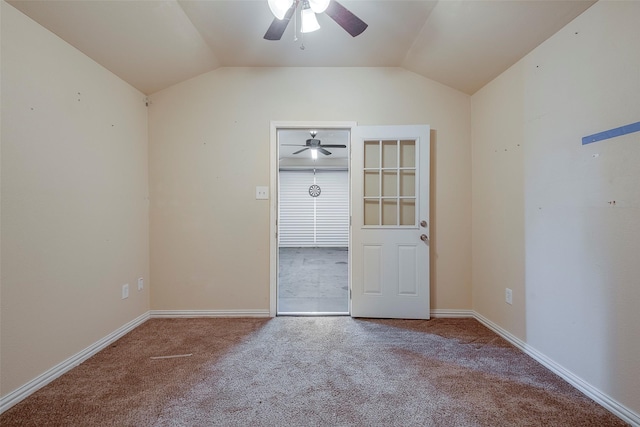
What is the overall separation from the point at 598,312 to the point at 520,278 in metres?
0.59

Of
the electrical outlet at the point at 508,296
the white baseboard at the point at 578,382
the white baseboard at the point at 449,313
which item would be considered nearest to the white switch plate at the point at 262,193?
the white baseboard at the point at 449,313

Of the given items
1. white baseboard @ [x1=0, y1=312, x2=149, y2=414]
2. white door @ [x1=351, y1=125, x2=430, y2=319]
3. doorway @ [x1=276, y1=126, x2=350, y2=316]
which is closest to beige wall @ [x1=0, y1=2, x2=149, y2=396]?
white baseboard @ [x1=0, y1=312, x2=149, y2=414]

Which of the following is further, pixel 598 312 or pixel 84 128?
pixel 84 128

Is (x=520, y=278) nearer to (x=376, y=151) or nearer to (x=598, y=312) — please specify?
(x=598, y=312)

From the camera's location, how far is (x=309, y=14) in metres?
1.63

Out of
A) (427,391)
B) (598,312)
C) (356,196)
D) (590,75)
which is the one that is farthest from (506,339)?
(590,75)

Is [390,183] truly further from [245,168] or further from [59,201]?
[59,201]

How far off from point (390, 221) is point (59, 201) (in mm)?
2665

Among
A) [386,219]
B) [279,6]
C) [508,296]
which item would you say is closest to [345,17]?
[279,6]

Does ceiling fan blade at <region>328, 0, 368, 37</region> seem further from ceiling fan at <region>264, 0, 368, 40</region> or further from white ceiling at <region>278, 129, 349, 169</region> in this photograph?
white ceiling at <region>278, 129, 349, 169</region>

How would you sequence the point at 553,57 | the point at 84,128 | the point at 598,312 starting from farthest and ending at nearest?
the point at 84,128, the point at 553,57, the point at 598,312

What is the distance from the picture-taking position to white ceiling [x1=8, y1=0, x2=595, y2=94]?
5.53 ft

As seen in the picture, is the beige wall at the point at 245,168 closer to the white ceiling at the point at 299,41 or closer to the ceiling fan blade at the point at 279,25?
the white ceiling at the point at 299,41

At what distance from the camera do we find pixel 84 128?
1944 mm
